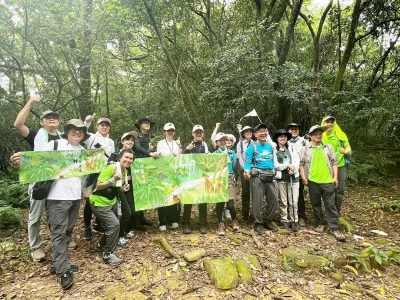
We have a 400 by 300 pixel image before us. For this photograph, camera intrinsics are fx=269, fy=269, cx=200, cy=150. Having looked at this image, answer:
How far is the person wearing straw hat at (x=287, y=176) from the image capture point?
6062 millimetres

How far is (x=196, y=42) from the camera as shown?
12.4 meters

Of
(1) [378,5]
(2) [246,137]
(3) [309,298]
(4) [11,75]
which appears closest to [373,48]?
(1) [378,5]

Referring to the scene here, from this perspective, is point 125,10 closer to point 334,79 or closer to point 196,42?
point 196,42

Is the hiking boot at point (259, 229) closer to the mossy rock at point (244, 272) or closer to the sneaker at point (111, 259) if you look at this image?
the mossy rock at point (244, 272)

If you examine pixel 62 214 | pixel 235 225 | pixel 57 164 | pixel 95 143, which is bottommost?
pixel 235 225

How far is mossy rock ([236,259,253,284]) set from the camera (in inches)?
168

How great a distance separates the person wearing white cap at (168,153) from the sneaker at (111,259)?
1486 millimetres

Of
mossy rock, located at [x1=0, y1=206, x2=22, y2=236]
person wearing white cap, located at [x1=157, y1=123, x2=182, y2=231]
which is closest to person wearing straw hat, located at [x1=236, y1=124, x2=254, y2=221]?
person wearing white cap, located at [x1=157, y1=123, x2=182, y2=231]

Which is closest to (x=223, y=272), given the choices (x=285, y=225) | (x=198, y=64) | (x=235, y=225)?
(x=235, y=225)

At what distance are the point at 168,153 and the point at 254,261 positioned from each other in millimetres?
2903

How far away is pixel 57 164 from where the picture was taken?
444cm

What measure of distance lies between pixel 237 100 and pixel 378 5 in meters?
7.68

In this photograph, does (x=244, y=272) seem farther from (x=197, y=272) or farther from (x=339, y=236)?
(x=339, y=236)

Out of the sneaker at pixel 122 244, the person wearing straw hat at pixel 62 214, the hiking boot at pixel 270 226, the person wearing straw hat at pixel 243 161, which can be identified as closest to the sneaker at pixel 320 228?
the hiking boot at pixel 270 226
